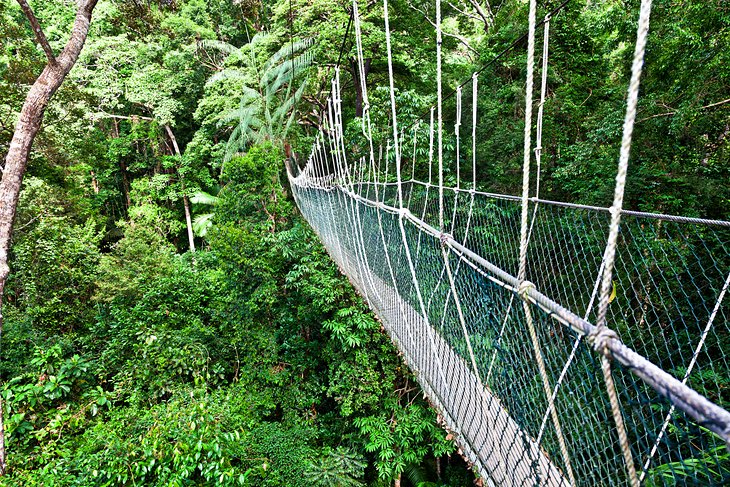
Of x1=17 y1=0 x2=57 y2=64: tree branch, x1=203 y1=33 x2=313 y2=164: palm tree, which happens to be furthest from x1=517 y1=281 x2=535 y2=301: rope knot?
x1=203 y1=33 x2=313 y2=164: palm tree

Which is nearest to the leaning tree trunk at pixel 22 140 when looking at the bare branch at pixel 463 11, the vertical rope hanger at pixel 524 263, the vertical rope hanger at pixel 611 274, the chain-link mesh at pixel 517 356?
the chain-link mesh at pixel 517 356

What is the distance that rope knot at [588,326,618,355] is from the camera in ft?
1.45

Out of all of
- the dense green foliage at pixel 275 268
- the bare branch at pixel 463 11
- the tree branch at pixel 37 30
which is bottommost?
the dense green foliage at pixel 275 268

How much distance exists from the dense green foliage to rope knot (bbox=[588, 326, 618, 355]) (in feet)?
7.45

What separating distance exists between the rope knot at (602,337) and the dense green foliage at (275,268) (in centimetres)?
227

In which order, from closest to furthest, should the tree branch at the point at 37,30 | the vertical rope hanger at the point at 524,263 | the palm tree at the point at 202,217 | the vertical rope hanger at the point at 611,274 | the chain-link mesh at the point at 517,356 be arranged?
the vertical rope hanger at the point at 611,274
the vertical rope hanger at the point at 524,263
the chain-link mesh at the point at 517,356
the tree branch at the point at 37,30
the palm tree at the point at 202,217

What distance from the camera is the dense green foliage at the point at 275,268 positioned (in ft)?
8.78

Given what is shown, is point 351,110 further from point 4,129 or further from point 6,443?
point 6,443

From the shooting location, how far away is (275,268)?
189 inches

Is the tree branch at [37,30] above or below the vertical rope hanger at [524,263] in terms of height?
above

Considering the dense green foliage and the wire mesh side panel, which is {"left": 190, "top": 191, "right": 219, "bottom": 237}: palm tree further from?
the wire mesh side panel

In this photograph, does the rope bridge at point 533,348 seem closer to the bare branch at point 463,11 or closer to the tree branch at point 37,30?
the tree branch at point 37,30

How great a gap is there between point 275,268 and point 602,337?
4.55 metres

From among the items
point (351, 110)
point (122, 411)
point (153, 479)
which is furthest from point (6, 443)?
point (351, 110)
